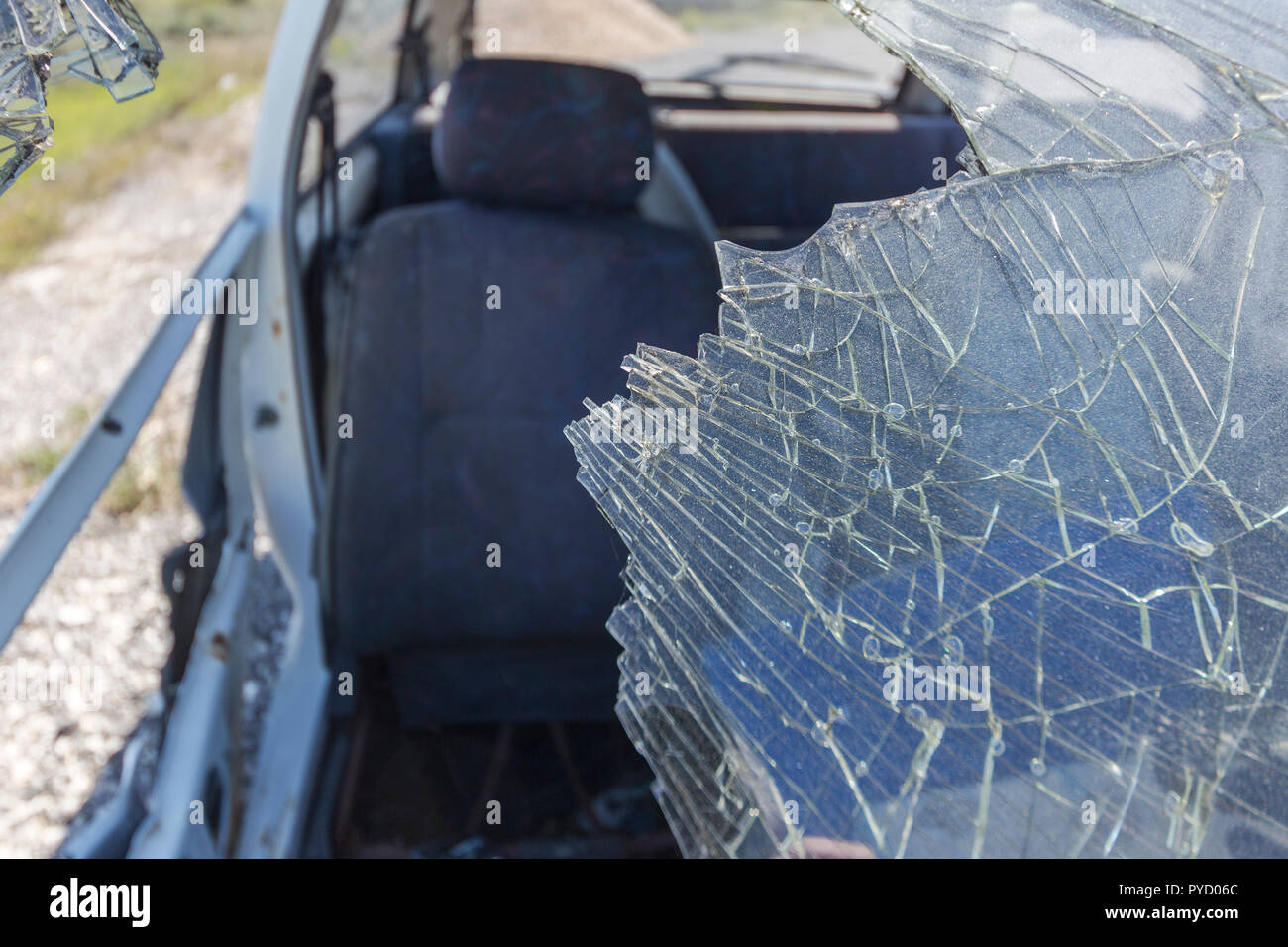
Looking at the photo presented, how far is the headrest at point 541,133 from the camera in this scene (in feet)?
5.74

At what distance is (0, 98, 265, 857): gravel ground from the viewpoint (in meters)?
2.46

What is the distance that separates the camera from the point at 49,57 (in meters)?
0.91

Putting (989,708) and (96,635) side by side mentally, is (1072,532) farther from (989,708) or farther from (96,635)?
(96,635)

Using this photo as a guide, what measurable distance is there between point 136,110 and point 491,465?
24.8ft

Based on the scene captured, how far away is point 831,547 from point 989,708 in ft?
0.56

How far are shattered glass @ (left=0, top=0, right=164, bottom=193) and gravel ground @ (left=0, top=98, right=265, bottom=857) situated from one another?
5.74 feet
